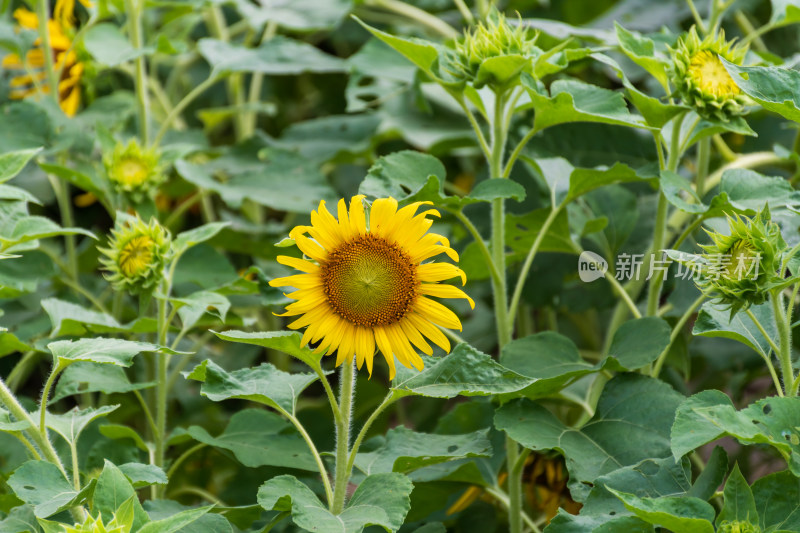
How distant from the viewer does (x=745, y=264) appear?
0.69 metres

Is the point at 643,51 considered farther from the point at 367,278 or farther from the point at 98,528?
the point at 98,528

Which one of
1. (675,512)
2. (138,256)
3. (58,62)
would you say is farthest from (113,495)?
(58,62)

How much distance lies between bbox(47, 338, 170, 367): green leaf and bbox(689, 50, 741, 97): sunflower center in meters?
0.54

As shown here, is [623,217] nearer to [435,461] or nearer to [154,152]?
[435,461]

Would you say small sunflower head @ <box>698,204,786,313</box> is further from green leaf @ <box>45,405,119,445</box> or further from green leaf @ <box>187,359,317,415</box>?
green leaf @ <box>45,405,119,445</box>

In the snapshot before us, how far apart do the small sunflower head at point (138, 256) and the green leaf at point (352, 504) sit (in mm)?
268

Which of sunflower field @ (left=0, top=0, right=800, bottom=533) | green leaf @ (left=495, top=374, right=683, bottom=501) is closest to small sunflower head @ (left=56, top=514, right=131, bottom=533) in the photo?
sunflower field @ (left=0, top=0, right=800, bottom=533)

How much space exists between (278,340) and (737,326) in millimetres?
422

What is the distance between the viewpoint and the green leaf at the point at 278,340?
26.0 inches

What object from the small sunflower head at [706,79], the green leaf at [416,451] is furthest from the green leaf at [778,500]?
the small sunflower head at [706,79]

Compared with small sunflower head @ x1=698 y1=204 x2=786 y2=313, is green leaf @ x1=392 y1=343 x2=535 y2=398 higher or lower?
lower

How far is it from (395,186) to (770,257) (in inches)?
13.1

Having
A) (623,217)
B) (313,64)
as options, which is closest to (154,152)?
(313,64)

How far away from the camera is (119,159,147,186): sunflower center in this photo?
104 cm
